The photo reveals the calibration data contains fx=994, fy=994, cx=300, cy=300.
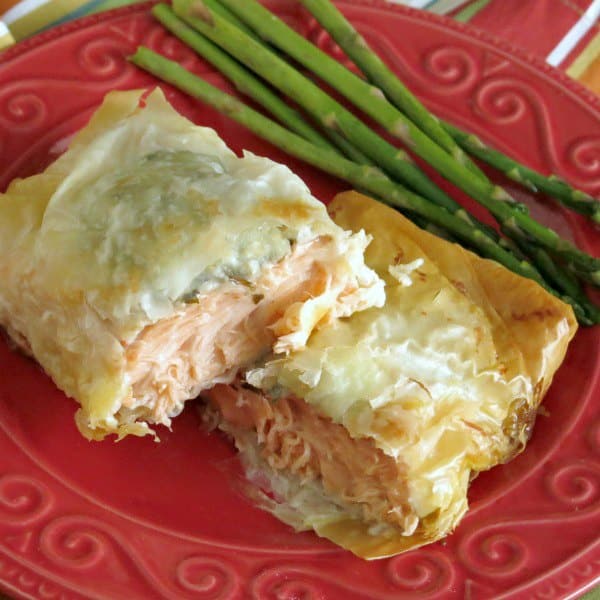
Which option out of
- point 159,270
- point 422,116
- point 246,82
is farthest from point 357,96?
point 159,270

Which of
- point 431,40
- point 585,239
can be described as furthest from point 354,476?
point 431,40

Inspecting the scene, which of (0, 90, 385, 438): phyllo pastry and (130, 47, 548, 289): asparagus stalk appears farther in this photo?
(130, 47, 548, 289): asparagus stalk

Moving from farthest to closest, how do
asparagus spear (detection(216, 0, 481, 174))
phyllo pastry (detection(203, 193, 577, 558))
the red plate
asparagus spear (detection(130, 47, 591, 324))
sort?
1. asparagus spear (detection(216, 0, 481, 174))
2. asparagus spear (detection(130, 47, 591, 324))
3. phyllo pastry (detection(203, 193, 577, 558))
4. the red plate

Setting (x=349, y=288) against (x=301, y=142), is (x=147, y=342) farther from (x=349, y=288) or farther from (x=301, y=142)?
(x=301, y=142)

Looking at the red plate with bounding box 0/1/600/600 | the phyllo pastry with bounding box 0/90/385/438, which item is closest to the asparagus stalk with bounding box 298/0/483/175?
the red plate with bounding box 0/1/600/600

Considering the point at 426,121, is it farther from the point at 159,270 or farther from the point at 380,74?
the point at 159,270

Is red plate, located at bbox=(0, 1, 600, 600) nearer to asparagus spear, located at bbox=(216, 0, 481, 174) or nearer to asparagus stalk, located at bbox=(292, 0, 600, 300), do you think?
asparagus stalk, located at bbox=(292, 0, 600, 300)

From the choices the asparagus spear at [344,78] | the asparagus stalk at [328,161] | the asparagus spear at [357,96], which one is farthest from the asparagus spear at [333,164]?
the asparagus spear at [344,78]
